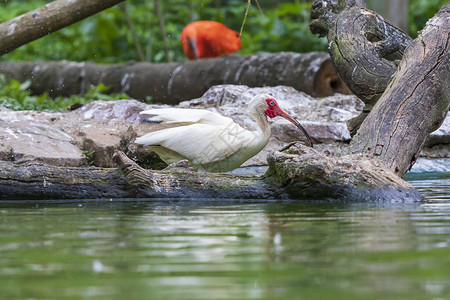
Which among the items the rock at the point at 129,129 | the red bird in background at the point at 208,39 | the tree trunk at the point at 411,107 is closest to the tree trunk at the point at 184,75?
the rock at the point at 129,129

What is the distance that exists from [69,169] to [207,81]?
7698 millimetres

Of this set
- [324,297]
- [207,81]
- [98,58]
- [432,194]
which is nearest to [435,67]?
[432,194]

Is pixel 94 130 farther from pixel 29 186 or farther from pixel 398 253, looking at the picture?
pixel 398 253

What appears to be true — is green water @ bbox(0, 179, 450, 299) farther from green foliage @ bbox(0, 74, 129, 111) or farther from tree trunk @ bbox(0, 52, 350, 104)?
tree trunk @ bbox(0, 52, 350, 104)

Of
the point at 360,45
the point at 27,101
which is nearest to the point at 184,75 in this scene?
the point at 27,101

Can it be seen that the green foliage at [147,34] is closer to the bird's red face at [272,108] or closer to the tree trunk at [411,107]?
the bird's red face at [272,108]

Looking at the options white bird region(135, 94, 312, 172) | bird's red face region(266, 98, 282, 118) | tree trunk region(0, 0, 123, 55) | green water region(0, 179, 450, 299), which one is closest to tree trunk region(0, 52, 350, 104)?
bird's red face region(266, 98, 282, 118)

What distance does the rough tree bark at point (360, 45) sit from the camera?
20.6 ft

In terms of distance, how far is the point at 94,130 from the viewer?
7.45m

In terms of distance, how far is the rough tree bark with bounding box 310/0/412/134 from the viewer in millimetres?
6293

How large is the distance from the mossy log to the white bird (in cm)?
118

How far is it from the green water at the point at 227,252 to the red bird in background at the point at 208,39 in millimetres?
11009

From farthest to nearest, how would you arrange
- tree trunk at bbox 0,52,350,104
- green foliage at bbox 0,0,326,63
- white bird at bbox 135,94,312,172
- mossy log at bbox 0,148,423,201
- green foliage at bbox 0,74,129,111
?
1. green foliage at bbox 0,0,326,63
2. tree trunk at bbox 0,52,350,104
3. green foliage at bbox 0,74,129,111
4. white bird at bbox 135,94,312,172
5. mossy log at bbox 0,148,423,201

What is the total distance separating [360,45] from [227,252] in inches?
162
